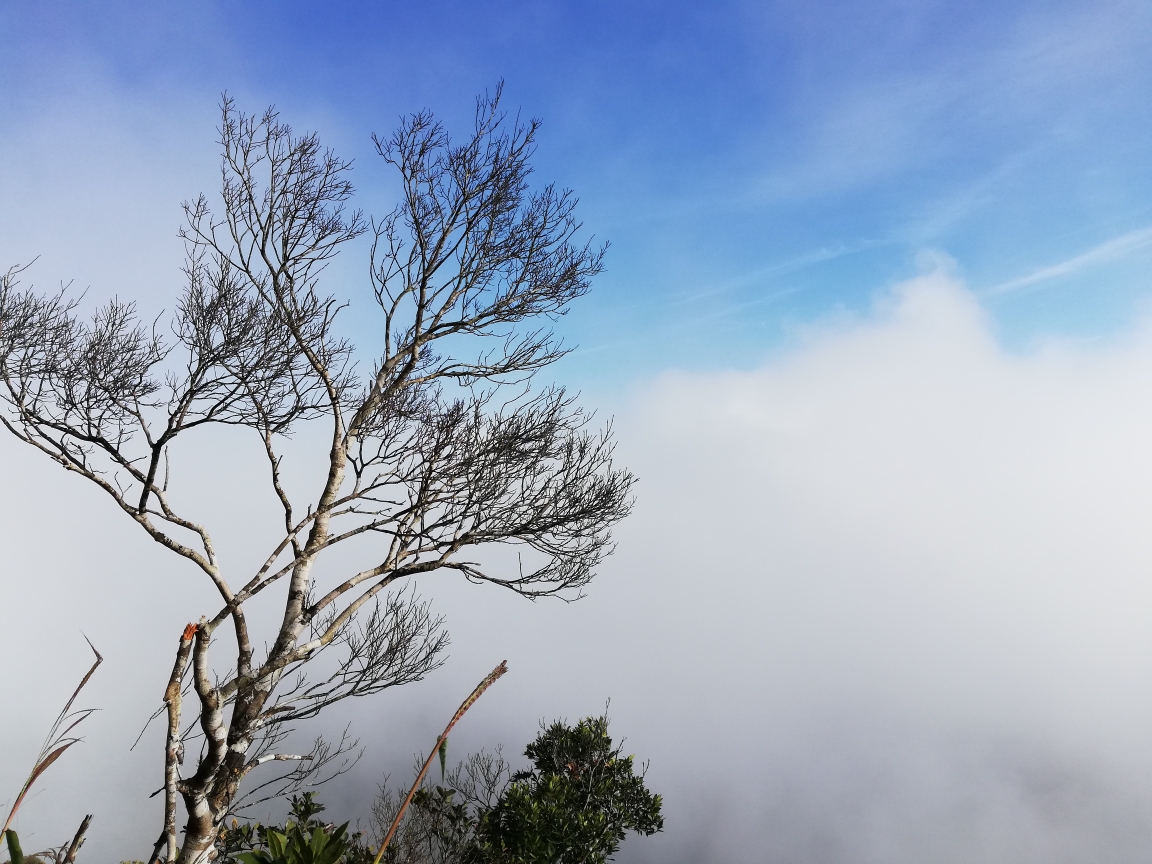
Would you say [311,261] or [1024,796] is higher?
[1024,796]

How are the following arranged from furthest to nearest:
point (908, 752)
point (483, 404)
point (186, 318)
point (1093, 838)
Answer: point (908, 752), point (1093, 838), point (483, 404), point (186, 318)

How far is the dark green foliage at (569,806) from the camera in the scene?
25.8 ft

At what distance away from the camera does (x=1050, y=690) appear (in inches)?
4469

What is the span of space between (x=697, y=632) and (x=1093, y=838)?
71.8m

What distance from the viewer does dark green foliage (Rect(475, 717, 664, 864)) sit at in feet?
25.8

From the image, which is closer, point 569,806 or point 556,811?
point 556,811

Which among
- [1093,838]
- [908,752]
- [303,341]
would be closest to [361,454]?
[303,341]

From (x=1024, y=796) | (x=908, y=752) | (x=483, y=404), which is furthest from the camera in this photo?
(x=908, y=752)

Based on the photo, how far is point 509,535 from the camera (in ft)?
21.4

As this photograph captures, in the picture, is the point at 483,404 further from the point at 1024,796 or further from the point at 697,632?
the point at 697,632

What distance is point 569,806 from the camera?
8.23m

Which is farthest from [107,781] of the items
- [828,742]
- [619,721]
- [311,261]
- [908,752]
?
[311,261]

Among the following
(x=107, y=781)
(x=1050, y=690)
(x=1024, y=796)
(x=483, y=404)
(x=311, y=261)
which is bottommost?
(x=107, y=781)

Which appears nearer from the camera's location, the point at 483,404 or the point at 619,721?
the point at 483,404
